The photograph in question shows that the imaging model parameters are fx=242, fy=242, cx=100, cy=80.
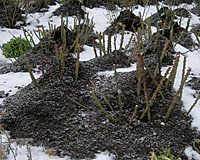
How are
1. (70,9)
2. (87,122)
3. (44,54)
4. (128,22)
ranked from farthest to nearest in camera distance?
(70,9)
(128,22)
(44,54)
(87,122)

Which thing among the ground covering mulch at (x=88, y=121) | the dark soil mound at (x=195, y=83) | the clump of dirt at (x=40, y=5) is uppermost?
the clump of dirt at (x=40, y=5)

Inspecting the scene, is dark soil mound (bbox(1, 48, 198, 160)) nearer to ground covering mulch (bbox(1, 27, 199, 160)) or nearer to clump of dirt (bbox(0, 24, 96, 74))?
ground covering mulch (bbox(1, 27, 199, 160))

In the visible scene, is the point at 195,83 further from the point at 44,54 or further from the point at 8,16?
the point at 8,16

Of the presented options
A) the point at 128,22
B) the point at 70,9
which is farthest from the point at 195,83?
the point at 70,9

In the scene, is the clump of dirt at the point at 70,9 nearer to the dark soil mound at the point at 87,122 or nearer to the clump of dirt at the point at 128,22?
the clump of dirt at the point at 128,22

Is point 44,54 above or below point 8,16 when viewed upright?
below

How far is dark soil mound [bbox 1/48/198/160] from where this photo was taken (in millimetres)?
1409

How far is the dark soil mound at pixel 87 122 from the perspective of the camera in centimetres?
141

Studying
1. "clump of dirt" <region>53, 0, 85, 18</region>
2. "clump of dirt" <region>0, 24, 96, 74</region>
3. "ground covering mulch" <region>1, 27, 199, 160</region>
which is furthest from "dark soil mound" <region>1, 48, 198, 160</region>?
"clump of dirt" <region>53, 0, 85, 18</region>

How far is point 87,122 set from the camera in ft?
5.17

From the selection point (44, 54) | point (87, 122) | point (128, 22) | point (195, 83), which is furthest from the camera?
point (128, 22)

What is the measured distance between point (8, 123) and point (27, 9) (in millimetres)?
3432

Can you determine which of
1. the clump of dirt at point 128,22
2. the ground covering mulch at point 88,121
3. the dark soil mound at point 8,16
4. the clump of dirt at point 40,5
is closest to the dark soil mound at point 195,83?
the ground covering mulch at point 88,121

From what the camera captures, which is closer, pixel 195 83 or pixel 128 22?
pixel 195 83
